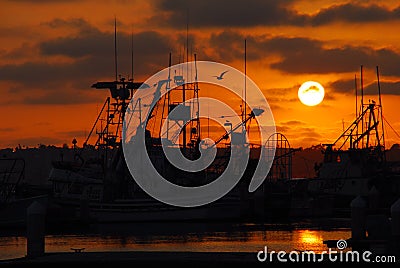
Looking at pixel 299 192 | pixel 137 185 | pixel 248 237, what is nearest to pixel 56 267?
pixel 248 237

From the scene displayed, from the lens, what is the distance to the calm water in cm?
6188

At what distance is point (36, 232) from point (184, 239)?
3629cm

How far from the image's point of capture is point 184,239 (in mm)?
72500

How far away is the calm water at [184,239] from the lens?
6188cm

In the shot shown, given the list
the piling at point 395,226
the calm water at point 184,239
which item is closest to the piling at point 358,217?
the piling at point 395,226

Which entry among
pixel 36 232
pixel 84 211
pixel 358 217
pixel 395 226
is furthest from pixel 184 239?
pixel 395 226

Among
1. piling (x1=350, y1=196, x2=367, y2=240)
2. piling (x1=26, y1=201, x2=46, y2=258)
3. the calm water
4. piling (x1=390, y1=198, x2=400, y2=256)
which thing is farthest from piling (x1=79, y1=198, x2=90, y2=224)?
piling (x1=390, y1=198, x2=400, y2=256)

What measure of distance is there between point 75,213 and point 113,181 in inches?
219

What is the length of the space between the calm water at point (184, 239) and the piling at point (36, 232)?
65.4ft

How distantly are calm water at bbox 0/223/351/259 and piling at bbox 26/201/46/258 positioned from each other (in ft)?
65.4

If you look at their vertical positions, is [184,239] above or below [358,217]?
below

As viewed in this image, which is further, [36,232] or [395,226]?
[36,232]

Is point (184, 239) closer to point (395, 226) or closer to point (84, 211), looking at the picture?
point (84, 211)

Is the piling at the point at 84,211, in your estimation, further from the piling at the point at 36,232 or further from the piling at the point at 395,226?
the piling at the point at 395,226
